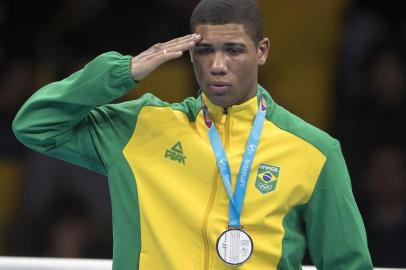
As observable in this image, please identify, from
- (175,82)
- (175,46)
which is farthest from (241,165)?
(175,82)

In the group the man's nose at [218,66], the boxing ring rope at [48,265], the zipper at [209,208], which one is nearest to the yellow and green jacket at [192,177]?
the zipper at [209,208]

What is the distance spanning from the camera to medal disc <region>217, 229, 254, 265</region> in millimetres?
3182

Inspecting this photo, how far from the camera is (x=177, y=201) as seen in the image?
3.27 meters

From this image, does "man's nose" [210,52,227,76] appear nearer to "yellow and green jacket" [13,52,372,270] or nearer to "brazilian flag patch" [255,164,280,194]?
"yellow and green jacket" [13,52,372,270]

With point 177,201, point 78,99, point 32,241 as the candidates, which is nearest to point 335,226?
point 177,201

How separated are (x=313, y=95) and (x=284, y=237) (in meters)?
3.34

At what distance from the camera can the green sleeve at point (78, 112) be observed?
10.6ft

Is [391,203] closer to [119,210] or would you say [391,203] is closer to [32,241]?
[32,241]

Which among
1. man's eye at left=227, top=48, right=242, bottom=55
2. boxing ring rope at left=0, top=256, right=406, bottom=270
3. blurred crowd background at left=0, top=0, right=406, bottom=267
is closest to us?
man's eye at left=227, top=48, right=242, bottom=55

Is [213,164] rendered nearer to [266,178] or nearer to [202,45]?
[266,178]

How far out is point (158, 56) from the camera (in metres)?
3.24

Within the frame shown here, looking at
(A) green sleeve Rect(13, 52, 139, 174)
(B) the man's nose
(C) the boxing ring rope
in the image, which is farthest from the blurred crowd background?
(B) the man's nose

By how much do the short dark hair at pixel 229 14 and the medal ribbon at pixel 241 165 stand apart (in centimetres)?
29

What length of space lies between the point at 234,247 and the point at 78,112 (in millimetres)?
635
